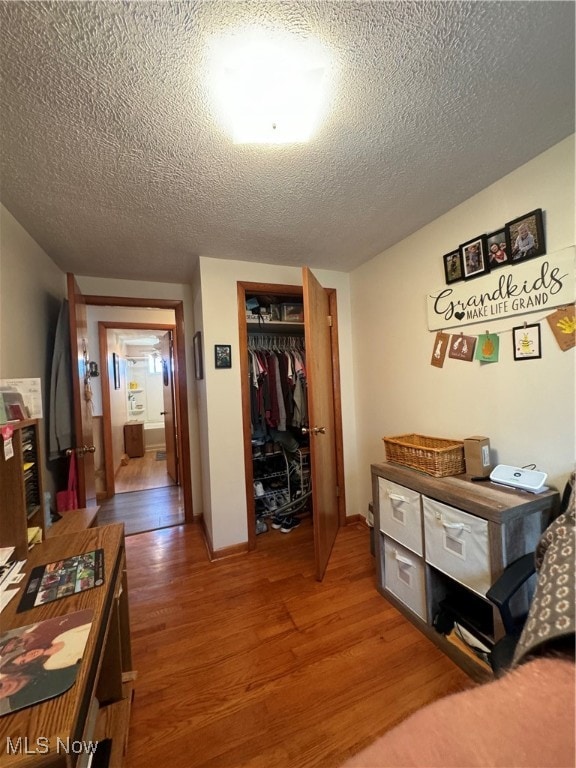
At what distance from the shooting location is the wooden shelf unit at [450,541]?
3.74ft

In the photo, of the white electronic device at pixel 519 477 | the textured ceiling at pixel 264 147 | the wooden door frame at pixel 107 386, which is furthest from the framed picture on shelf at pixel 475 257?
the wooden door frame at pixel 107 386

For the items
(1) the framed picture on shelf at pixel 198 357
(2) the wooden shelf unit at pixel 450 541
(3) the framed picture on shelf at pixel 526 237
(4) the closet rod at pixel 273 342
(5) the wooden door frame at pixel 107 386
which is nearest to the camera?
(2) the wooden shelf unit at pixel 450 541

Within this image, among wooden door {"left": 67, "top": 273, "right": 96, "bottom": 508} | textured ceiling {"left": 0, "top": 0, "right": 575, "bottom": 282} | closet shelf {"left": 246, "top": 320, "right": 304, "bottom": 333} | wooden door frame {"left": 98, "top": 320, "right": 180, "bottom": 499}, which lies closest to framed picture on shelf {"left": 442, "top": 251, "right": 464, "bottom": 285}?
textured ceiling {"left": 0, "top": 0, "right": 575, "bottom": 282}

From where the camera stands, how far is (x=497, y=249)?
144cm

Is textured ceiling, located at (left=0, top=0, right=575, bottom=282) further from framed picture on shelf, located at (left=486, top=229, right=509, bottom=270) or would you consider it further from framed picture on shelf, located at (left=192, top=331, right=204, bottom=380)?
framed picture on shelf, located at (left=192, top=331, right=204, bottom=380)

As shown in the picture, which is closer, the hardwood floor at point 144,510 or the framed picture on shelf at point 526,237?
the framed picture on shelf at point 526,237

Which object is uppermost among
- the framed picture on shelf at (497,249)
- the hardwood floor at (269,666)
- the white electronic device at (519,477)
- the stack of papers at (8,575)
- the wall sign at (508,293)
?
the framed picture on shelf at (497,249)

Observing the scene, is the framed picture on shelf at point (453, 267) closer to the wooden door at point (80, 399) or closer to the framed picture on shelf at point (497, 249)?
the framed picture on shelf at point (497, 249)

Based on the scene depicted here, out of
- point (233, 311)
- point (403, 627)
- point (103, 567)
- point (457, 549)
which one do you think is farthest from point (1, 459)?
point (403, 627)

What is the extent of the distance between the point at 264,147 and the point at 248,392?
5.00ft

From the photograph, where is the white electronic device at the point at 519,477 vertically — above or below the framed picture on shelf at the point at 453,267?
below

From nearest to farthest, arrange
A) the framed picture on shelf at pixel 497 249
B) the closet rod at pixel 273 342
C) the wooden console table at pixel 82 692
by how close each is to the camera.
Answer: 1. the wooden console table at pixel 82 692
2. the framed picture on shelf at pixel 497 249
3. the closet rod at pixel 273 342

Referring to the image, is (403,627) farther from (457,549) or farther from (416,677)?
(457,549)

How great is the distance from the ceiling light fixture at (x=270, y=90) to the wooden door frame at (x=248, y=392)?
3.93 ft
